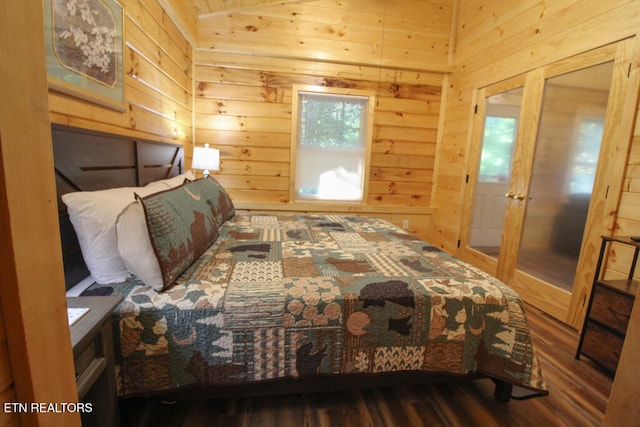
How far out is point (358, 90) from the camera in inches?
136

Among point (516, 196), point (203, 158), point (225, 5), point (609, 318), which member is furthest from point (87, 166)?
point (516, 196)

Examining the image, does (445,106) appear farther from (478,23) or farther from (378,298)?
(378,298)

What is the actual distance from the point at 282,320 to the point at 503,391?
1.16 m

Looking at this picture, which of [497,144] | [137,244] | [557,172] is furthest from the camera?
[497,144]

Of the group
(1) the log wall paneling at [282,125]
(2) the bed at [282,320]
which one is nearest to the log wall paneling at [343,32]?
(1) the log wall paneling at [282,125]

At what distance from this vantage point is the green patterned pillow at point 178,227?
1.14m

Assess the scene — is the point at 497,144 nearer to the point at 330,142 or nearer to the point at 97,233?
the point at 330,142

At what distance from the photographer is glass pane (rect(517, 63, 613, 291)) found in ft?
6.78

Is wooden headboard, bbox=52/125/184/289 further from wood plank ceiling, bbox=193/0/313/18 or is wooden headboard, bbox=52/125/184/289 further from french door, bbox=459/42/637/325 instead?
french door, bbox=459/42/637/325

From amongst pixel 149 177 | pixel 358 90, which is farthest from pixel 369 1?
pixel 149 177

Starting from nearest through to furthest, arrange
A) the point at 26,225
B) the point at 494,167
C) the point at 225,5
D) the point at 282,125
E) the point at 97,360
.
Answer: the point at 26,225, the point at 97,360, the point at 225,5, the point at 494,167, the point at 282,125

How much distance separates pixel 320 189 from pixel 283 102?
114 cm

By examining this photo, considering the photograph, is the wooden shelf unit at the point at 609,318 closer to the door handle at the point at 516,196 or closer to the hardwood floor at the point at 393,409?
the hardwood floor at the point at 393,409

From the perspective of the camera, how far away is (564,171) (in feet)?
7.39
